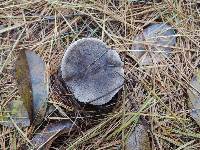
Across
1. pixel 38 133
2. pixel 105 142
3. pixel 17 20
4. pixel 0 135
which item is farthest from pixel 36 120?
pixel 17 20

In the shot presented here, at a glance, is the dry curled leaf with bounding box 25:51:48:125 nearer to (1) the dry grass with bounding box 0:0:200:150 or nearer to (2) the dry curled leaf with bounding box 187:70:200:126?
(1) the dry grass with bounding box 0:0:200:150

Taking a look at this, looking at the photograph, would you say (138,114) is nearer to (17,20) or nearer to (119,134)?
(119,134)

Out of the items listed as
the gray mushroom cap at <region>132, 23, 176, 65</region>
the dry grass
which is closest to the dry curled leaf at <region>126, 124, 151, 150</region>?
the dry grass

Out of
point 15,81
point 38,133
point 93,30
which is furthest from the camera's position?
point 93,30

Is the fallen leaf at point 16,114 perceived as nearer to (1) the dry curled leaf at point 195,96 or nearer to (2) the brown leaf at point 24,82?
(2) the brown leaf at point 24,82

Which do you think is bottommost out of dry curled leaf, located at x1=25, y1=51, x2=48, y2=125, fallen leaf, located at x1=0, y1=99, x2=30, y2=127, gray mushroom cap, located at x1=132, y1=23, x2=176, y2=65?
fallen leaf, located at x1=0, y1=99, x2=30, y2=127

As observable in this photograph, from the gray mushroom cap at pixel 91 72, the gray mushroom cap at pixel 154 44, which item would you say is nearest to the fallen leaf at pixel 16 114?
the gray mushroom cap at pixel 91 72
